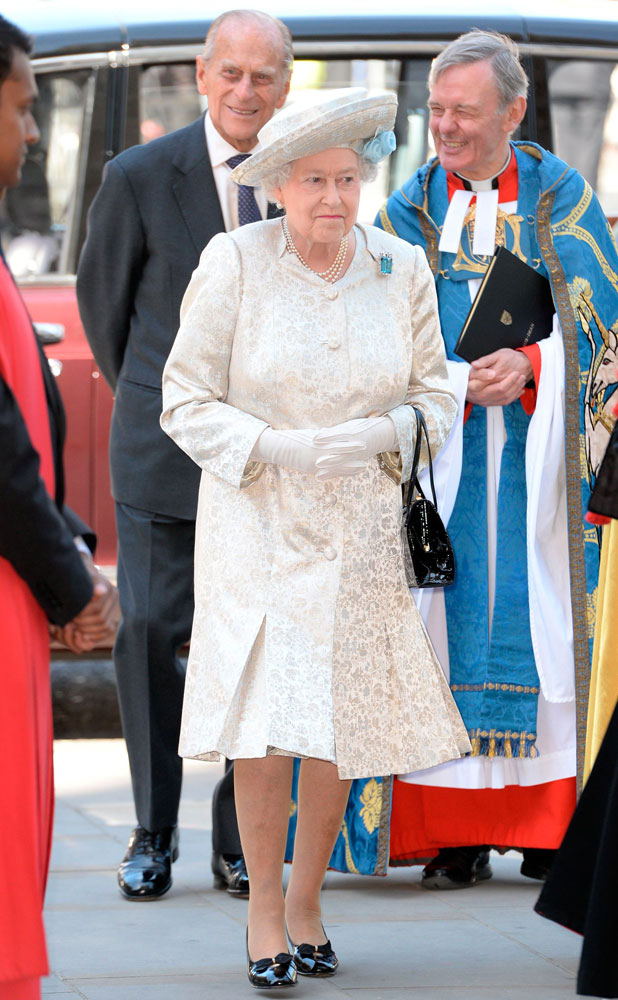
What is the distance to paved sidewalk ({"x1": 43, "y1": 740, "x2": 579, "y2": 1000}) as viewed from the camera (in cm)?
364

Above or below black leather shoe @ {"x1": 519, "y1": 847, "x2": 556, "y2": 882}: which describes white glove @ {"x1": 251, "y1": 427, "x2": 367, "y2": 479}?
above

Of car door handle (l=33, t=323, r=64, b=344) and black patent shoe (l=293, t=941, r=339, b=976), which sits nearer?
black patent shoe (l=293, t=941, r=339, b=976)

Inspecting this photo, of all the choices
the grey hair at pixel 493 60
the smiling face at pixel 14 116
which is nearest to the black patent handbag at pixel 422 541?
the grey hair at pixel 493 60

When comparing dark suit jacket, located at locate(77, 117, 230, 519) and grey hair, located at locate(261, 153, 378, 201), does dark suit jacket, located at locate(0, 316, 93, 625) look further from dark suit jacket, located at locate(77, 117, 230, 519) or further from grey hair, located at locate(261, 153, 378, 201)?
dark suit jacket, located at locate(77, 117, 230, 519)

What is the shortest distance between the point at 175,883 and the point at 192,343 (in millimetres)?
1637

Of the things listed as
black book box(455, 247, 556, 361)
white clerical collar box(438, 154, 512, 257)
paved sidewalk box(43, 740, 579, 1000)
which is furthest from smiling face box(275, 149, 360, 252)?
paved sidewalk box(43, 740, 579, 1000)

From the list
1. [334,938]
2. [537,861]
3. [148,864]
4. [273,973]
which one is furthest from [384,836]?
[273,973]

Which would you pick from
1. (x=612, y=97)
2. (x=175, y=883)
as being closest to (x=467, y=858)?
(x=175, y=883)

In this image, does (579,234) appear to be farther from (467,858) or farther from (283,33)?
(467,858)

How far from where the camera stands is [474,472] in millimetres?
4430

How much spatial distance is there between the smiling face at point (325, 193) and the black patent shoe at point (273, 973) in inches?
57.5

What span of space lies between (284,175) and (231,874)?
181 cm

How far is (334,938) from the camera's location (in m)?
4.05

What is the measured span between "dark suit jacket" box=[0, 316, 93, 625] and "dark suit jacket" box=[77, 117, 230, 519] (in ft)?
6.02
